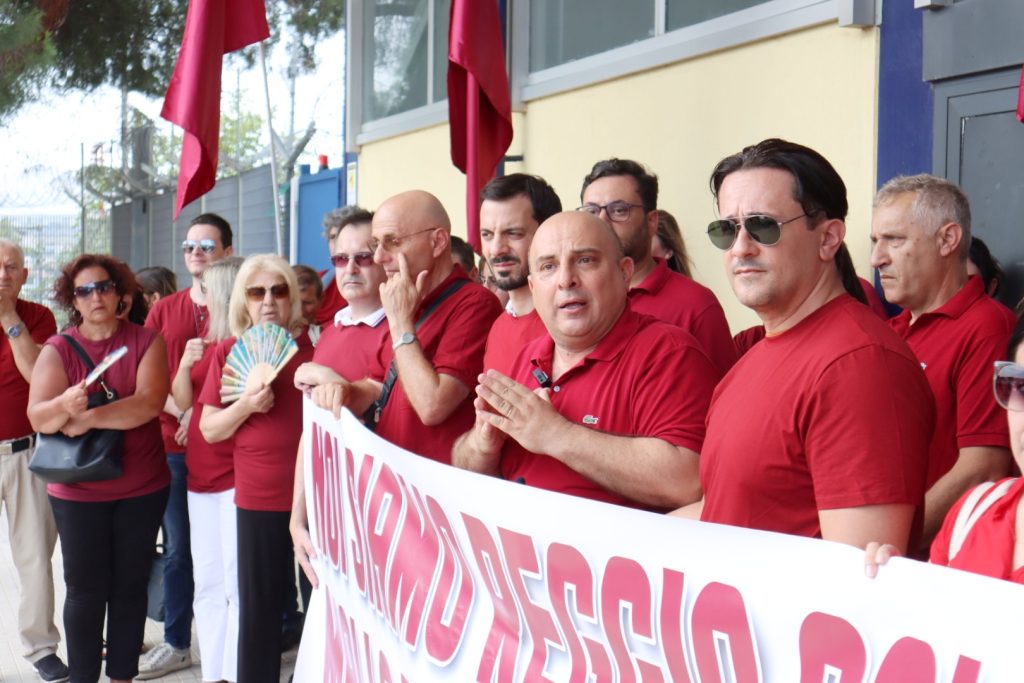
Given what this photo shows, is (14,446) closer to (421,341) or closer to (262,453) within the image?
(262,453)

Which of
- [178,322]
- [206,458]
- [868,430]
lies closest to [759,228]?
[868,430]

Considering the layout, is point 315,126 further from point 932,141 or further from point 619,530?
point 619,530

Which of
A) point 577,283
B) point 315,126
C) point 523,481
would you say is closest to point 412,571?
point 523,481

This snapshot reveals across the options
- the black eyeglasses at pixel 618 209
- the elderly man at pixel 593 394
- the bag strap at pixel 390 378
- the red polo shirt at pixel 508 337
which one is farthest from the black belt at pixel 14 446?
the elderly man at pixel 593 394

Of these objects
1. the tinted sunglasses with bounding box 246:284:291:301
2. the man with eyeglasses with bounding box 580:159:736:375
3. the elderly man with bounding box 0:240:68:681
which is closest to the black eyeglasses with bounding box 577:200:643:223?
the man with eyeglasses with bounding box 580:159:736:375

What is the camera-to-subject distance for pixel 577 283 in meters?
3.10

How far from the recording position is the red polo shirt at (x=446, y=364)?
385 centimetres

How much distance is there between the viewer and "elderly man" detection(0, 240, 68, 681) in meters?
6.13

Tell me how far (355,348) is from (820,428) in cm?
245

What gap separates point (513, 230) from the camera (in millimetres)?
4008

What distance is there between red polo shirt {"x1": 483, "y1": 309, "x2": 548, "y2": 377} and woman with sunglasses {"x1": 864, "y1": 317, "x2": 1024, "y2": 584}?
1.52m

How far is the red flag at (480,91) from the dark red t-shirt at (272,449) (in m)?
1.73

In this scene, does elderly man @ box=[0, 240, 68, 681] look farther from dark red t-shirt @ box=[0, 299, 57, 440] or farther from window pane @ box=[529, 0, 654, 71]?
window pane @ box=[529, 0, 654, 71]

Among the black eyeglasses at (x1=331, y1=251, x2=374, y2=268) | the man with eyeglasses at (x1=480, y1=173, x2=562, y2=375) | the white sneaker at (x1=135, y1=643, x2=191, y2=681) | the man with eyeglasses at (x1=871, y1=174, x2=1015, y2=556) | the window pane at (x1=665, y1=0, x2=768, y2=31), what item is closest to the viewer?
the man with eyeglasses at (x1=871, y1=174, x2=1015, y2=556)
